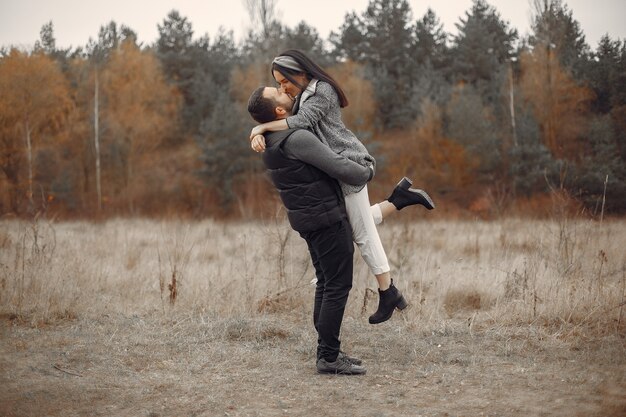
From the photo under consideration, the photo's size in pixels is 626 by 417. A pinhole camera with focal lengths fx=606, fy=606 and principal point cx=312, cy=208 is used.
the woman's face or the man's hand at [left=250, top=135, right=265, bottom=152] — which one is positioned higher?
the woman's face

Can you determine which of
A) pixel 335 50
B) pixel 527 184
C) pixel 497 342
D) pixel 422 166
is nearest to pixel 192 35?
pixel 335 50

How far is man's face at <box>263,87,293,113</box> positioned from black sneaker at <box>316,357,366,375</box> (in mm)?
1701

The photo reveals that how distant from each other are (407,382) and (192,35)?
134 feet

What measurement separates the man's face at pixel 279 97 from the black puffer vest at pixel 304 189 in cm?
21

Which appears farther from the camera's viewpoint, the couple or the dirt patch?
the couple

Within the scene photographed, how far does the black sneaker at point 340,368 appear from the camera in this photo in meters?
4.01

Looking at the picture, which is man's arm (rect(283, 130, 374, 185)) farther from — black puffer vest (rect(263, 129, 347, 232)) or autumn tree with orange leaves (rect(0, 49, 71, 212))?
autumn tree with orange leaves (rect(0, 49, 71, 212))

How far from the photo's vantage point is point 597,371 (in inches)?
152

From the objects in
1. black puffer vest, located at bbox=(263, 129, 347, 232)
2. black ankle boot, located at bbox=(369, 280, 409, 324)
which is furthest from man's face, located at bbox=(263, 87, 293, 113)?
black ankle boot, located at bbox=(369, 280, 409, 324)

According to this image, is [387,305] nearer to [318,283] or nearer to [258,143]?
[318,283]

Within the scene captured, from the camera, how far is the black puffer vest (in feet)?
12.5

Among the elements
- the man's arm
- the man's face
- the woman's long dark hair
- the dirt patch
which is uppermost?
the woman's long dark hair

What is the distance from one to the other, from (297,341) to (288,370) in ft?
2.38

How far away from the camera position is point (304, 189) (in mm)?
3850
